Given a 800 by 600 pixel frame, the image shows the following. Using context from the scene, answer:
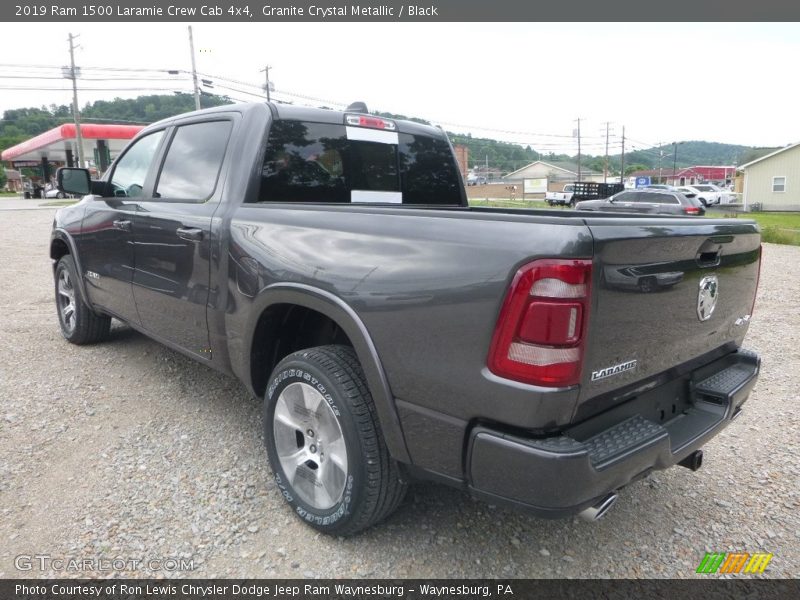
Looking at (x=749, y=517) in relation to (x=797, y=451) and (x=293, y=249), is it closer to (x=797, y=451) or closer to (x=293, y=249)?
(x=797, y=451)

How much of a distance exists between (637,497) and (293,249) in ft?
7.02

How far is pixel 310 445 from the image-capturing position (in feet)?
8.41

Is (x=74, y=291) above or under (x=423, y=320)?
under

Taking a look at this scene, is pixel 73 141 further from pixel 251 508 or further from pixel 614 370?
Result: pixel 614 370

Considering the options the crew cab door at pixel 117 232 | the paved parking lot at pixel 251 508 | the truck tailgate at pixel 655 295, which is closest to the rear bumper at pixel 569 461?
the truck tailgate at pixel 655 295

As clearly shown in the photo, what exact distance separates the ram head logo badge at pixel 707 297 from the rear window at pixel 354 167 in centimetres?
204

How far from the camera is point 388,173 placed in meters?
3.74

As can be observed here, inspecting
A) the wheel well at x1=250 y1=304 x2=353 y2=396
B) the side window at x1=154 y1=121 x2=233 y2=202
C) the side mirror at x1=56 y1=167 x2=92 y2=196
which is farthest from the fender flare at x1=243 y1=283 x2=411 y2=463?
the side mirror at x1=56 y1=167 x2=92 y2=196

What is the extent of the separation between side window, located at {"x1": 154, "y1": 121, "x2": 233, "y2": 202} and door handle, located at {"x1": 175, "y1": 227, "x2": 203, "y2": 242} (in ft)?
0.65

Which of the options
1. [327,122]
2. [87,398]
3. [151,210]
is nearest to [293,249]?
[327,122]

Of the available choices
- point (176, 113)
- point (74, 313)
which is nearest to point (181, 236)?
point (74, 313)

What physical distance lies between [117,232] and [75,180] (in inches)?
28.9

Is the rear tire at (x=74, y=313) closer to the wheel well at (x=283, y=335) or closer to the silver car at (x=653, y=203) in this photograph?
the wheel well at (x=283, y=335)

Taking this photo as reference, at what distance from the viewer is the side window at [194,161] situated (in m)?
3.27
